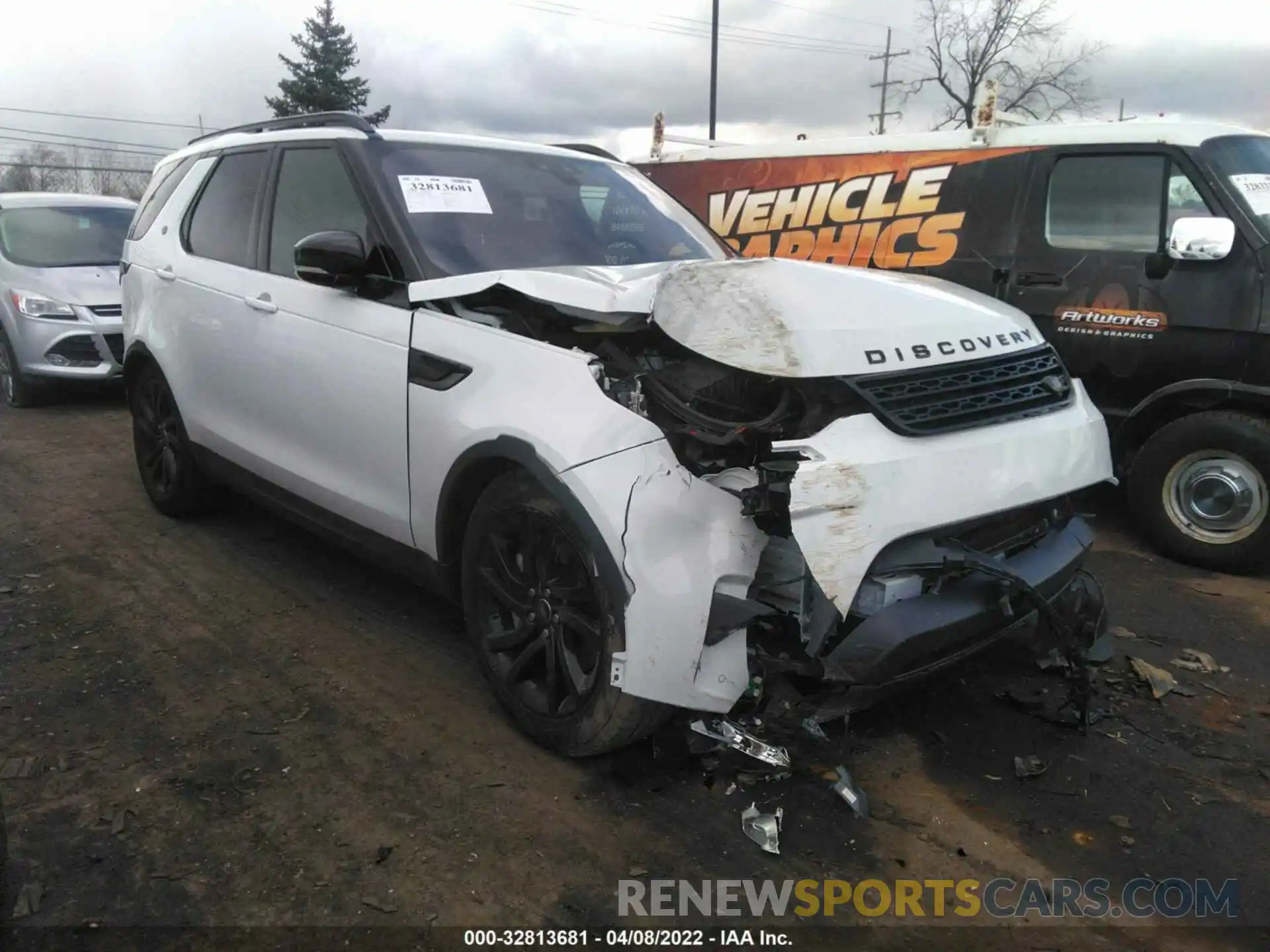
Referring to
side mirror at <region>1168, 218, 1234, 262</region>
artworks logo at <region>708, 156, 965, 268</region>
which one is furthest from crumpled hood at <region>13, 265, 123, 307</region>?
side mirror at <region>1168, 218, 1234, 262</region>

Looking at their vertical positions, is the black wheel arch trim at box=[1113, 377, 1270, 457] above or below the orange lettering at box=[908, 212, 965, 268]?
below

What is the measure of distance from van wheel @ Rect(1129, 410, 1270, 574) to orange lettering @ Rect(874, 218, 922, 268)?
2007 mm

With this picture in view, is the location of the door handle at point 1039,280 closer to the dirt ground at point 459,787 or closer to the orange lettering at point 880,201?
the orange lettering at point 880,201

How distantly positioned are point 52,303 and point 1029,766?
8.51m

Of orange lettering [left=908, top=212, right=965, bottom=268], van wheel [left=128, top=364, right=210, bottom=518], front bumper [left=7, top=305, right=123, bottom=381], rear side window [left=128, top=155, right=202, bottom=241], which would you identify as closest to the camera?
van wheel [left=128, top=364, right=210, bottom=518]

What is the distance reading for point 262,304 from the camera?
3.94 m

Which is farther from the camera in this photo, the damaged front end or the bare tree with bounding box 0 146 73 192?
the bare tree with bounding box 0 146 73 192

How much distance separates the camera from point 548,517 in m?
2.77

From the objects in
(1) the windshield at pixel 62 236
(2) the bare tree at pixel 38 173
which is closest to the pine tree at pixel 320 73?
(2) the bare tree at pixel 38 173

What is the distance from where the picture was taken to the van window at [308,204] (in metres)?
3.58

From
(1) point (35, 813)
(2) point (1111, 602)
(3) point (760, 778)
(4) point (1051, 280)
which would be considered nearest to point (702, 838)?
(3) point (760, 778)

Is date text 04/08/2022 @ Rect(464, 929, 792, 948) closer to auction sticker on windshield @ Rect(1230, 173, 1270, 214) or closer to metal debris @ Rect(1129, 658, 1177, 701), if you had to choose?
metal debris @ Rect(1129, 658, 1177, 701)

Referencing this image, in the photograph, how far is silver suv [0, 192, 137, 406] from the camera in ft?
26.6

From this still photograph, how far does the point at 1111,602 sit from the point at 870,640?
2482 millimetres
